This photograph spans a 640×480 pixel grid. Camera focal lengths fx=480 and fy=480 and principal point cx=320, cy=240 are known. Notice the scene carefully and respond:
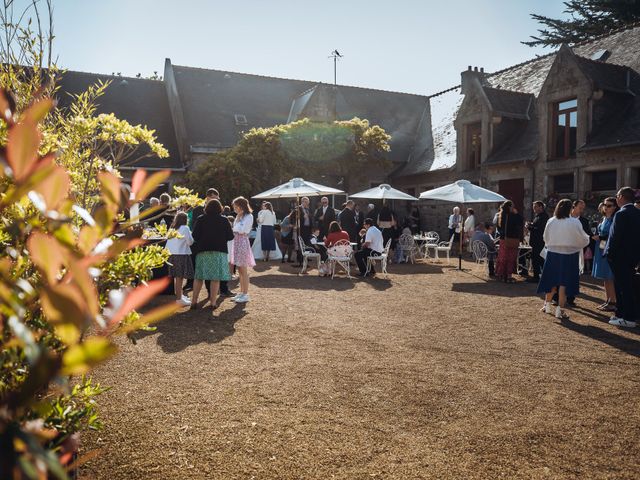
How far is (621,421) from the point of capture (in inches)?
154

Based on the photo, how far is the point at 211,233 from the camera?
7746 mm

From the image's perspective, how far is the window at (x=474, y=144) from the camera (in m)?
21.3

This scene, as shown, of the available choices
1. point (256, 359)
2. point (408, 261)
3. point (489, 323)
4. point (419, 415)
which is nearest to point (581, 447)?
point (419, 415)

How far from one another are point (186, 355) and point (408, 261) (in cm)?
1153

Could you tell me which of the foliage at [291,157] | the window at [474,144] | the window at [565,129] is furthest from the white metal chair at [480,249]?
the foliage at [291,157]

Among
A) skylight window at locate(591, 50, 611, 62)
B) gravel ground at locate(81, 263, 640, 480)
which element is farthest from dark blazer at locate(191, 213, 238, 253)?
skylight window at locate(591, 50, 611, 62)

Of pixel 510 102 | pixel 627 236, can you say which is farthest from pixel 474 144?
pixel 627 236

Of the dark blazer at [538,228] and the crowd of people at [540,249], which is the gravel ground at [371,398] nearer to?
the crowd of people at [540,249]

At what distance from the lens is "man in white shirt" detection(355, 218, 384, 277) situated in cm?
1203

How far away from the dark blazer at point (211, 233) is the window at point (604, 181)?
1369 centimetres

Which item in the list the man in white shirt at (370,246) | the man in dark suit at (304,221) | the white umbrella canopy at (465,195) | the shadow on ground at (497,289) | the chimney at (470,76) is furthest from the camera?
the chimney at (470,76)

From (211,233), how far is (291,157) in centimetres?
1418

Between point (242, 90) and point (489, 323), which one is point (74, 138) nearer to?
point (489, 323)

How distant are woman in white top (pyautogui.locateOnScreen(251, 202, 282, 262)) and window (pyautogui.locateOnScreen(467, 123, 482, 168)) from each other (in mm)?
10339
